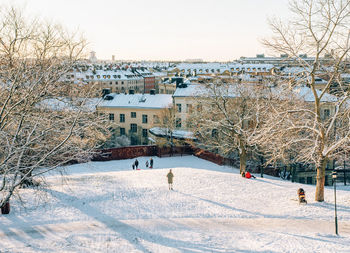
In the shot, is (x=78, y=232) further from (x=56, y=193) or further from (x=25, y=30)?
(x=25, y=30)

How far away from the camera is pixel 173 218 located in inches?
658

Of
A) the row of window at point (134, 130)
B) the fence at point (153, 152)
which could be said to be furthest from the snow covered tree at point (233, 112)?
the row of window at point (134, 130)

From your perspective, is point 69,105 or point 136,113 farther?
point 136,113

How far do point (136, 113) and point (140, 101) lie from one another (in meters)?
2.01

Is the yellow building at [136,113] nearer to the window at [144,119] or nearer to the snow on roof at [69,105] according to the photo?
the window at [144,119]

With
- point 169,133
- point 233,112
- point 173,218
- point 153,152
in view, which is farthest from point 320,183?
point 169,133

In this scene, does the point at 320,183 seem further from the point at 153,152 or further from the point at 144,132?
the point at 144,132

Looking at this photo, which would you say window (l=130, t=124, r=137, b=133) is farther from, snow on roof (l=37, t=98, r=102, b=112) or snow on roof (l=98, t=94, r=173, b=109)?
snow on roof (l=37, t=98, r=102, b=112)

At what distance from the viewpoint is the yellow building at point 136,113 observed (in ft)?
162

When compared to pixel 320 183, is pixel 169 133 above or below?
above

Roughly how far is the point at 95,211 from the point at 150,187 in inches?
174

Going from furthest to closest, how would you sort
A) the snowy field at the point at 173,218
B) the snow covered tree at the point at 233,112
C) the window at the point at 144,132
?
1. the window at the point at 144,132
2. the snow covered tree at the point at 233,112
3. the snowy field at the point at 173,218

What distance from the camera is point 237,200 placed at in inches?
759

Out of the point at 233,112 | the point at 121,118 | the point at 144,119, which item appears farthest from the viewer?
the point at 121,118
